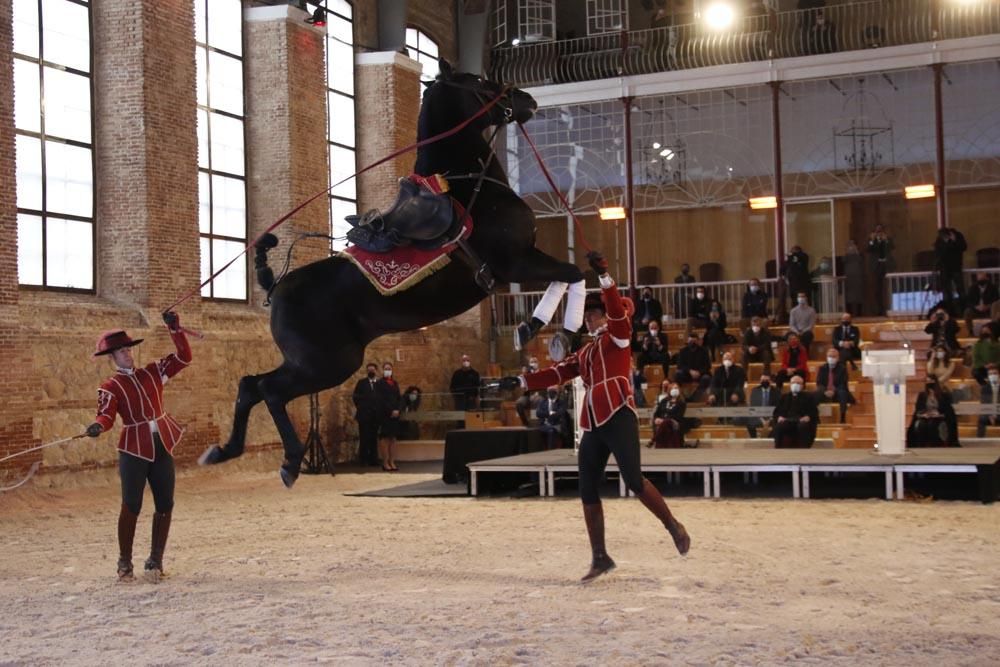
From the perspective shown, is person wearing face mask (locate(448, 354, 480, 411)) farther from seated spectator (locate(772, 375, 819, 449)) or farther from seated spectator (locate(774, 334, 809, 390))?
seated spectator (locate(772, 375, 819, 449))

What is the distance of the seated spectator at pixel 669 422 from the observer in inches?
626

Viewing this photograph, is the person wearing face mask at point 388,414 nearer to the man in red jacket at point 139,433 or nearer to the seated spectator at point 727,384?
the seated spectator at point 727,384

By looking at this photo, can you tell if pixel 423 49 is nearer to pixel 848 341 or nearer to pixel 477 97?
pixel 848 341

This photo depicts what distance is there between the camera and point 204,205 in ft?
58.6

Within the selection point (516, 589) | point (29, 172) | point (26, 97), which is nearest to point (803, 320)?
point (29, 172)

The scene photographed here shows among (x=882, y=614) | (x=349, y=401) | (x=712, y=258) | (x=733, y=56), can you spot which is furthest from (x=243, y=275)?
(x=882, y=614)

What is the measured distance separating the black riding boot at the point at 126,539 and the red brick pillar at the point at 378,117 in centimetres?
1317

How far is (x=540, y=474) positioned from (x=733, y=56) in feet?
36.8

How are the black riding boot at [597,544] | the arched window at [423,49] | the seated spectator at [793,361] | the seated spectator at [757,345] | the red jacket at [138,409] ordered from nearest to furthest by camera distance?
1. the black riding boot at [597,544]
2. the red jacket at [138,409]
3. the seated spectator at [793,361]
4. the seated spectator at [757,345]
5. the arched window at [423,49]

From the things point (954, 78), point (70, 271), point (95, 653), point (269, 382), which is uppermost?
point (954, 78)

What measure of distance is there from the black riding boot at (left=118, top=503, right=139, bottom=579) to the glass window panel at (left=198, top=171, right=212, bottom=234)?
978 cm

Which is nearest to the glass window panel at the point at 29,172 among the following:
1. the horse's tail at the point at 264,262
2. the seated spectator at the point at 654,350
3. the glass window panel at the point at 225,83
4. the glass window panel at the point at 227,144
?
the glass window panel at the point at 227,144

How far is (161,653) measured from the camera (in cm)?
612

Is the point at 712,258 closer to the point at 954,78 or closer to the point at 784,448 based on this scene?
the point at 954,78
